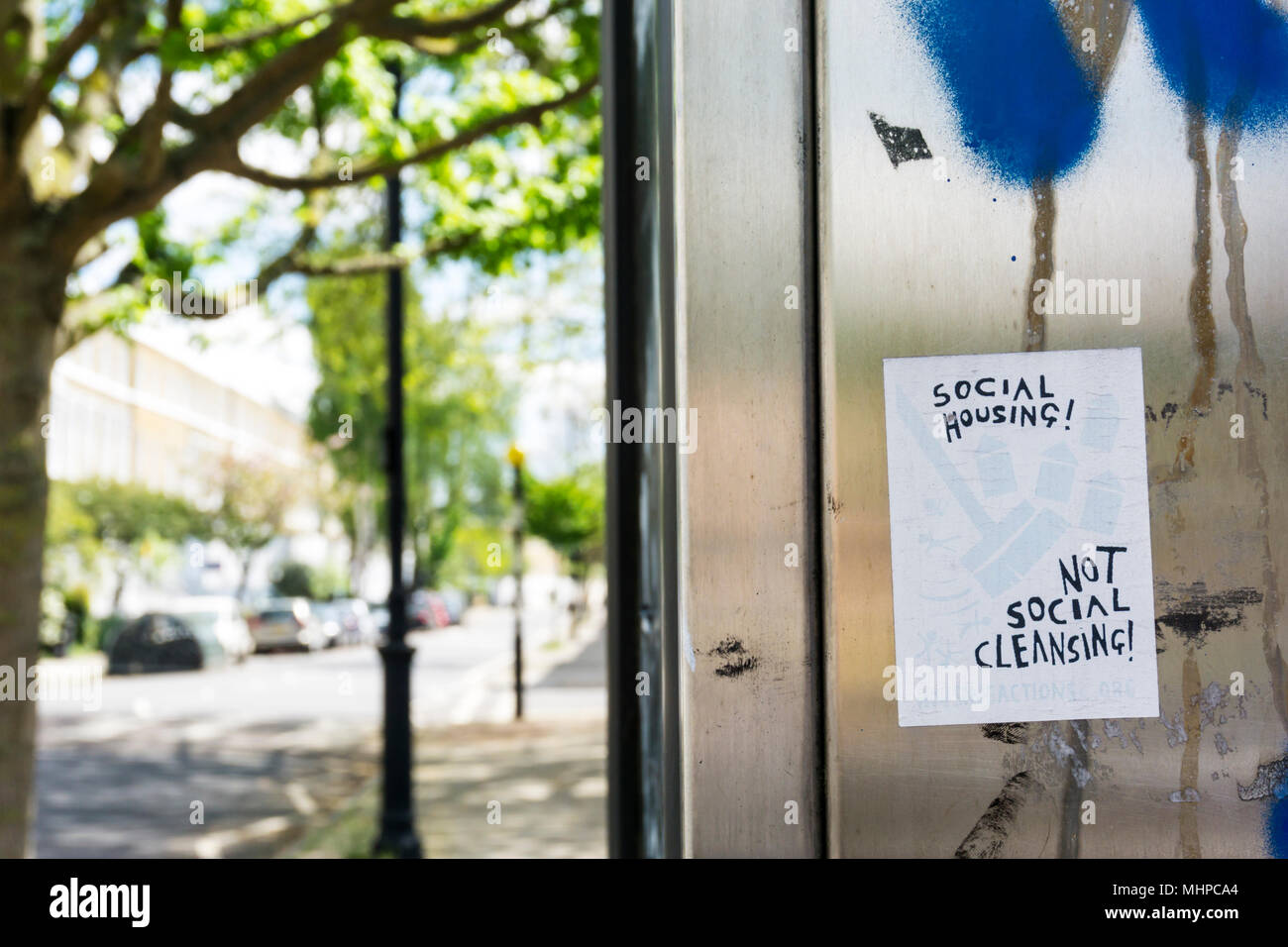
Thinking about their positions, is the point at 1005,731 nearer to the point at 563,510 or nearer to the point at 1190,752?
the point at 1190,752

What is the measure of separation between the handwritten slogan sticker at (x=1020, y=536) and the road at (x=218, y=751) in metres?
5.22

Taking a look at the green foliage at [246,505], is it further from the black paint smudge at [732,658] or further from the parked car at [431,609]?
the black paint smudge at [732,658]

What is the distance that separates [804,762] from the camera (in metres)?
1.52

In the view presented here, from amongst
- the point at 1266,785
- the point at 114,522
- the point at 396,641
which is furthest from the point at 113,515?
the point at 1266,785

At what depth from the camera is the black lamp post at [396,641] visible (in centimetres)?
922

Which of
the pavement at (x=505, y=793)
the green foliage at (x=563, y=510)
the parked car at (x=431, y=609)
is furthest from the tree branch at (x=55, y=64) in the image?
the parked car at (x=431, y=609)

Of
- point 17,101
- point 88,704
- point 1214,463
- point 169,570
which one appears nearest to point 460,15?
point 17,101

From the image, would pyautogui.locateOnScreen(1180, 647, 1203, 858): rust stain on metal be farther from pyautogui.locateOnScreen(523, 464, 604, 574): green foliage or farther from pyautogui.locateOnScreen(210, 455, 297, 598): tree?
pyautogui.locateOnScreen(210, 455, 297, 598): tree

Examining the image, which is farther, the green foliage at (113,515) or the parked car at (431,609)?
the parked car at (431,609)

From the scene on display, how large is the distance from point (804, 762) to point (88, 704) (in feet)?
81.6

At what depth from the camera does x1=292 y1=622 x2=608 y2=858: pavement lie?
31.1ft

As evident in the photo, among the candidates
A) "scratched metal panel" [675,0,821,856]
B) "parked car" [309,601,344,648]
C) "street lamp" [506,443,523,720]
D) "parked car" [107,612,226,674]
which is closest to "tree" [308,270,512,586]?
"street lamp" [506,443,523,720]

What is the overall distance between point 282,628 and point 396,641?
2412 cm
